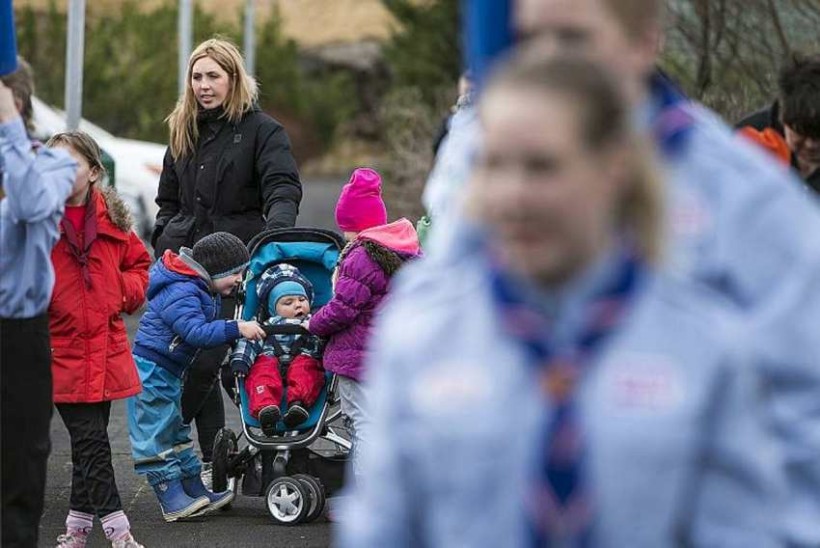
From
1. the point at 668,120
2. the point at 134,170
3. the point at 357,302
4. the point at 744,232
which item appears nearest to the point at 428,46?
the point at 134,170

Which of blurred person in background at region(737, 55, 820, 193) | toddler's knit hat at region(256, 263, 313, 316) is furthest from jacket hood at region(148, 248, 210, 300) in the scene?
blurred person in background at region(737, 55, 820, 193)

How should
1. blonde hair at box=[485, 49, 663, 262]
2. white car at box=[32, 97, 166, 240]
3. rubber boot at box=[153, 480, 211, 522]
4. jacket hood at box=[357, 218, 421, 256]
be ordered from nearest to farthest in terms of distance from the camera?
blonde hair at box=[485, 49, 663, 262] → jacket hood at box=[357, 218, 421, 256] → rubber boot at box=[153, 480, 211, 522] → white car at box=[32, 97, 166, 240]

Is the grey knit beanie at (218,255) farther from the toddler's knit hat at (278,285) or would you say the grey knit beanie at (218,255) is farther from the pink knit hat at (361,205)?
the pink knit hat at (361,205)

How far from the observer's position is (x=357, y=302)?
288 inches

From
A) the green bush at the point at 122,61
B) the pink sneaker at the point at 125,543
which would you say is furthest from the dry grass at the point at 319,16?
the pink sneaker at the point at 125,543

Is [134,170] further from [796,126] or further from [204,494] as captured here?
[796,126]

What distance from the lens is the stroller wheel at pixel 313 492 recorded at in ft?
24.9

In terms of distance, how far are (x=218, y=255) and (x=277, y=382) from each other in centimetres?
57

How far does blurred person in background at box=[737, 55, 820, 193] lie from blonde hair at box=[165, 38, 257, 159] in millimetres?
3371

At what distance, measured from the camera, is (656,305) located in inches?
92.3

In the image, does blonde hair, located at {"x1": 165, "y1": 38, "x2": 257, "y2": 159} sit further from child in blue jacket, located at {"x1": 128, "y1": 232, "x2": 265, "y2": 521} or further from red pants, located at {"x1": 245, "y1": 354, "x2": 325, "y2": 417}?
red pants, located at {"x1": 245, "y1": 354, "x2": 325, "y2": 417}

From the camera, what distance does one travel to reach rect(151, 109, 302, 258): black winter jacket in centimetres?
823

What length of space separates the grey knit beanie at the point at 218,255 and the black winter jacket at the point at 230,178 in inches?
22.8

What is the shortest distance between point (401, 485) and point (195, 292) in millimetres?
5079
